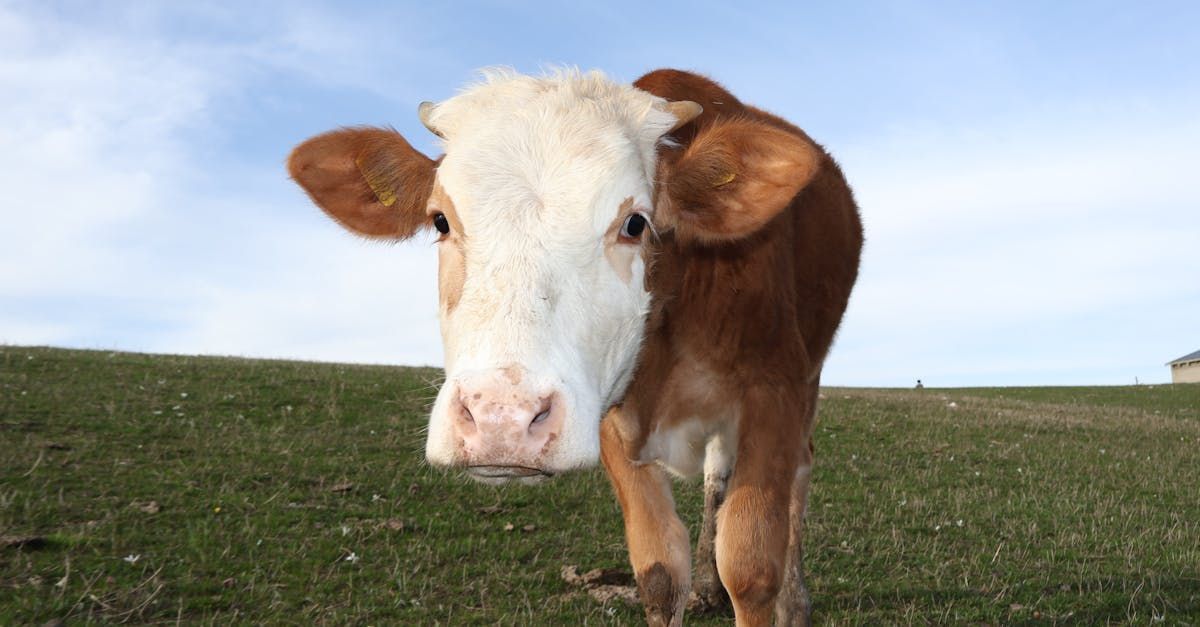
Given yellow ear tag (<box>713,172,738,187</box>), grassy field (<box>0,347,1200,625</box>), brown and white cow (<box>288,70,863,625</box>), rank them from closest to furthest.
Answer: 1. brown and white cow (<box>288,70,863,625</box>)
2. yellow ear tag (<box>713,172,738,187</box>)
3. grassy field (<box>0,347,1200,625</box>)

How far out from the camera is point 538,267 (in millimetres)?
3523

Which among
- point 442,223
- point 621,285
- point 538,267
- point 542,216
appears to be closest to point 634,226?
point 621,285

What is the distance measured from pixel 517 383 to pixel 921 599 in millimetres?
5369

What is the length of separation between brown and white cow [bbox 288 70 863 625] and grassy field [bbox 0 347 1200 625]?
6.76 ft

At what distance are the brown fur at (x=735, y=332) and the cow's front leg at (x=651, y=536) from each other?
0.04 feet

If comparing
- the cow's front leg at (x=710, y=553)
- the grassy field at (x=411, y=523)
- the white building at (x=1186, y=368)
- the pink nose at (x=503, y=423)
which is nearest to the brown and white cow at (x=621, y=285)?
the pink nose at (x=503, y=423)

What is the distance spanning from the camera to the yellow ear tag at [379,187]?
4.84m

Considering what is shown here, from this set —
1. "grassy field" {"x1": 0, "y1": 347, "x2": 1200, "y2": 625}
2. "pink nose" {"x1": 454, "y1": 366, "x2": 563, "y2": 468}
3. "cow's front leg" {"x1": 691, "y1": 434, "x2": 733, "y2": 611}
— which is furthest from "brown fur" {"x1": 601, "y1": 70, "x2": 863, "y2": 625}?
"grassy field" {"x1": 0, "y1": 347, "x2": 1200, "y2": 625}

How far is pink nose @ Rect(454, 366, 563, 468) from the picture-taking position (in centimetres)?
304

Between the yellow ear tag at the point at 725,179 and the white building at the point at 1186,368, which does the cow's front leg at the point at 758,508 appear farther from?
the white building at the point at 1186,368

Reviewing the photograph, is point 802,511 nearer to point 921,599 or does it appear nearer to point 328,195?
point 921,599

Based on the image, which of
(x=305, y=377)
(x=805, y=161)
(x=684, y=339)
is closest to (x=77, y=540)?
(x=684, y=339)

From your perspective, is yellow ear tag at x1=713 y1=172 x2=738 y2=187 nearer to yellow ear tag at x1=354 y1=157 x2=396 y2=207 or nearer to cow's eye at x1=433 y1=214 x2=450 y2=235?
cow's eye at x1=433 y1=214 x2=450 y2=235

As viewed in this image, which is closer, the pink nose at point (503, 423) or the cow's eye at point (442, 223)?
the pink nose at point (503, 423)
